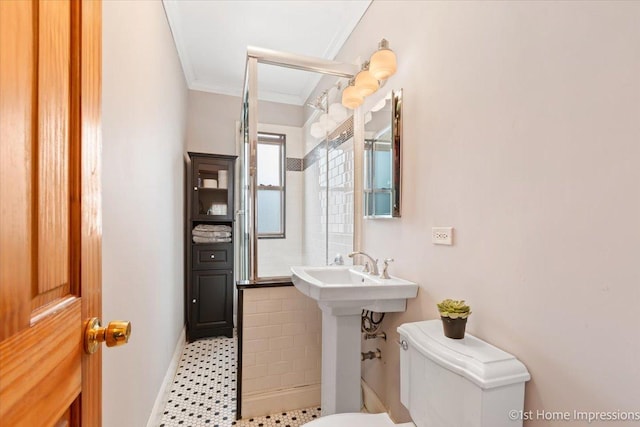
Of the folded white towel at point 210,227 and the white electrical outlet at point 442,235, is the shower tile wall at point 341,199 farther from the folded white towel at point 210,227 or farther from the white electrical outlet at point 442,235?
the folded white towel at point 210,227

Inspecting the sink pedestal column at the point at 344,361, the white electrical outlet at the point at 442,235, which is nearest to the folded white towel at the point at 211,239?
the sink pedestal column at the point at 344,361

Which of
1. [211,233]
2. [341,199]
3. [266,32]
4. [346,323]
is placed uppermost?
[266,32]

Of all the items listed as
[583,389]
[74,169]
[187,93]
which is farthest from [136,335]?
[187,93]

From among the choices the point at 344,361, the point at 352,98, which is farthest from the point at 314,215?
the point at 344,361

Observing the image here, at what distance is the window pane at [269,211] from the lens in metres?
2.25

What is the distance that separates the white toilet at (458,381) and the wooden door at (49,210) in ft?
3.18

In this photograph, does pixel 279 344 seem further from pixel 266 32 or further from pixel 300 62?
pixel 266 32

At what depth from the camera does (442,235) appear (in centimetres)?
135

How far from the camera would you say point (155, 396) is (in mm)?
1812

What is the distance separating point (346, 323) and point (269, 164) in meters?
1.40

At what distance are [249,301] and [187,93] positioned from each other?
253 cm

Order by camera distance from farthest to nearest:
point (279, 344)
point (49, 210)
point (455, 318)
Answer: point (279, 344)
point (455, 318)
point (49, 210)

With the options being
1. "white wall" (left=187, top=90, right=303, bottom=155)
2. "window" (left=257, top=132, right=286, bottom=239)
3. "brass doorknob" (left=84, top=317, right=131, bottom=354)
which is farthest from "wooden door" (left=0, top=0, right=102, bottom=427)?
"white wall" (left=187, top=90, right=303, bottom=155)

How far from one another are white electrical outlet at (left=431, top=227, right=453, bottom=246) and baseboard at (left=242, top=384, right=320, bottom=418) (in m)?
1.38
